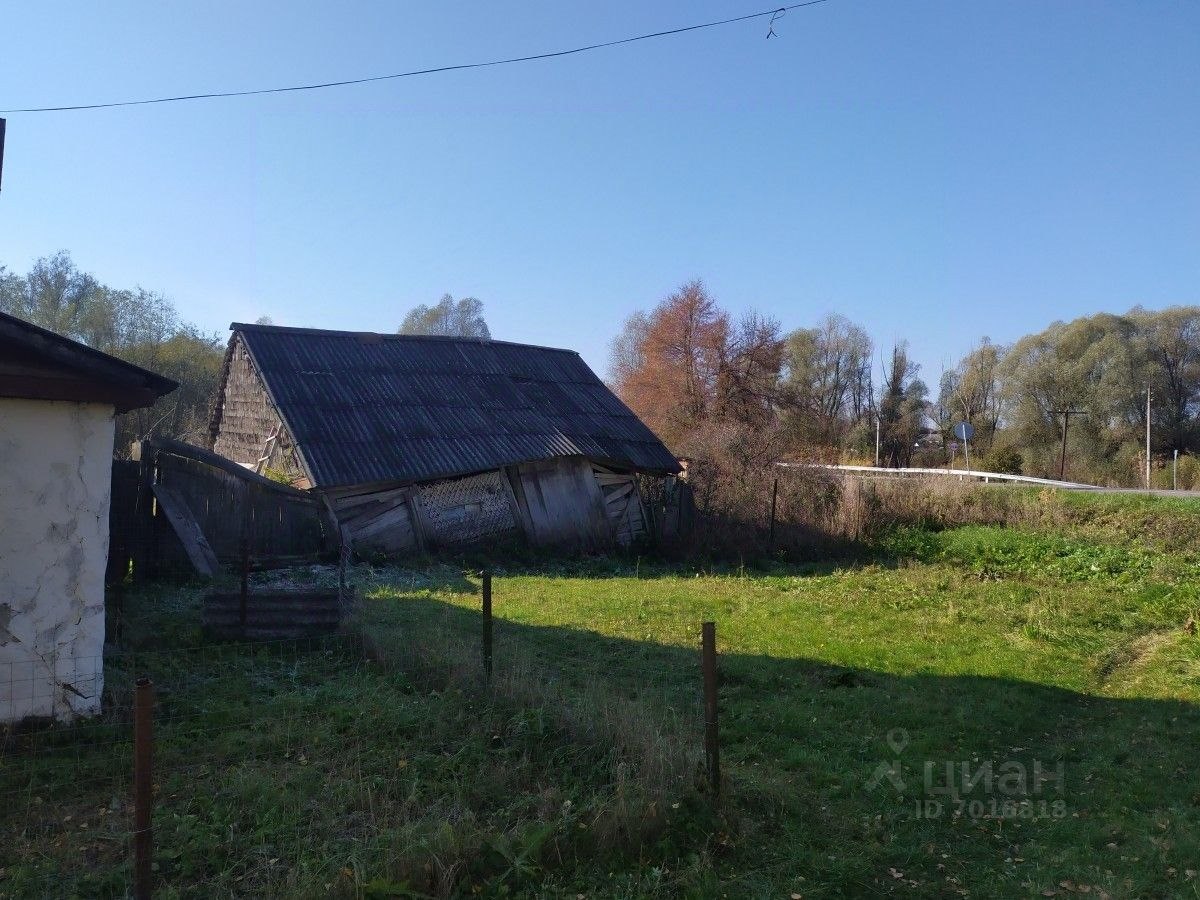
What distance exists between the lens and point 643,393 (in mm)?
40469

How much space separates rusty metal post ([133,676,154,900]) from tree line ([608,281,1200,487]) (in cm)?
3243

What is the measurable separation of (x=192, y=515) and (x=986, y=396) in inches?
1842

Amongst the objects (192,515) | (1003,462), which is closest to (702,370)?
(1003,462)

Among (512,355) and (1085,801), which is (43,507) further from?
(512,355)

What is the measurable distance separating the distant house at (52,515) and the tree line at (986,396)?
99.3ft

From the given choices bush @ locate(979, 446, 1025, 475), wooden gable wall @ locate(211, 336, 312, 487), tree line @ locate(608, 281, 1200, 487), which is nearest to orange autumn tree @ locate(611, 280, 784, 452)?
tree line @ locate(608, 281, 1200, 487)

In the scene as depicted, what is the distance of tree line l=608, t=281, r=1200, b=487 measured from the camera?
38.7 m

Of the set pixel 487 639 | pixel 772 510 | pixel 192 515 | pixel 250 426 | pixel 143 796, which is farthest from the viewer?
pixel 772 510

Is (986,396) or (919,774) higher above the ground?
(986,396)

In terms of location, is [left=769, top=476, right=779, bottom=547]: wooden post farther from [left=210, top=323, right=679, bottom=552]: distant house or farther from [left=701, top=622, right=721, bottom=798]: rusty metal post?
[left=701, top=622, right=721, bottom=798]: rusty metal post

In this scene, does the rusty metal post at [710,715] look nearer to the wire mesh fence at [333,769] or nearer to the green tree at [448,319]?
the wire mesh fence at [333,769]

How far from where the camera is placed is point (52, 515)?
6266 millimetres

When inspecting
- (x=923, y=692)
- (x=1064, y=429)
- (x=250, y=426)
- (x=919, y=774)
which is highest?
(x=1064, y=429)

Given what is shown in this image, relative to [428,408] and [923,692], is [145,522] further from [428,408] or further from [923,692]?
[923,692]
